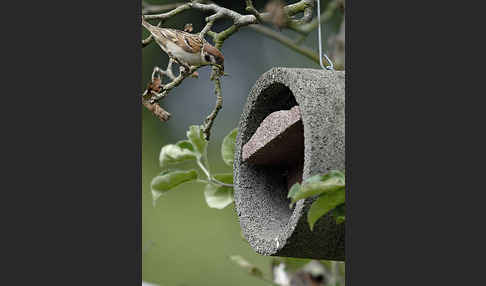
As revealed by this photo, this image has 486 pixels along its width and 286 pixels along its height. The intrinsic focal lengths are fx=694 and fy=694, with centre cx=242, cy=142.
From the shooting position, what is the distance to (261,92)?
128 cm

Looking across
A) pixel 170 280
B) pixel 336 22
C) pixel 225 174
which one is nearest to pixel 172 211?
pixel 170 280

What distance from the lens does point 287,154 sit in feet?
4.20

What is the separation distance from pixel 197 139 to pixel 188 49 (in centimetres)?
26

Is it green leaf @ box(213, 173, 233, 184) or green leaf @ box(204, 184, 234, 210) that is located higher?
green leaf @ box(213, 173, 233, 184)

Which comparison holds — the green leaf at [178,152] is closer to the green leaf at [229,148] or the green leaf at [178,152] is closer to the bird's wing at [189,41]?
the green leaf at [229,148]

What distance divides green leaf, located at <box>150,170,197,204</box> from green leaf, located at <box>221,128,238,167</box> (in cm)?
8

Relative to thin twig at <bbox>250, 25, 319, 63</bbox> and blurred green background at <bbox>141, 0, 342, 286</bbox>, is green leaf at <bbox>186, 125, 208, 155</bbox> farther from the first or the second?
thin twig at <bbox>250, 25, 319, 63</bbox>

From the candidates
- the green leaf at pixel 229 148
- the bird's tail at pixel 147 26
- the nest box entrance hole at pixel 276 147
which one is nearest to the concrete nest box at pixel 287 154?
the nest box entrance hole at pixel 276 147

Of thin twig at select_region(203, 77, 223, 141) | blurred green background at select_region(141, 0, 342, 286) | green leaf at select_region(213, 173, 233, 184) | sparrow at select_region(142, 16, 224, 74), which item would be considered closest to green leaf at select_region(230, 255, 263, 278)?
blurred green background at select_region(141, 0, 342, 286)

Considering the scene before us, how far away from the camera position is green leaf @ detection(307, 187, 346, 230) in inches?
40.4

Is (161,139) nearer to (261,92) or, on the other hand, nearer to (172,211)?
(172,211)

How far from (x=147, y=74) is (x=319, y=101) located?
50 cm

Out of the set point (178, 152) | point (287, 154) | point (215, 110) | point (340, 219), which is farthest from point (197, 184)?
point (340, 219)

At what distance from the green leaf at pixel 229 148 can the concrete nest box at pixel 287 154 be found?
0.11m
